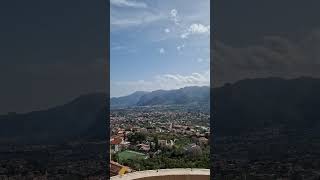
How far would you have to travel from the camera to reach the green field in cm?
810

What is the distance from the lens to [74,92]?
496 centimetres

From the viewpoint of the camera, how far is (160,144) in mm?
8984

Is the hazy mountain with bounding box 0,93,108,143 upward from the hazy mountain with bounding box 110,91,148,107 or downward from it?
downward

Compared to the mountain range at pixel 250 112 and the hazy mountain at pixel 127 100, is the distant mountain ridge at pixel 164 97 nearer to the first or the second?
the hazy mountain at pixel 127 100

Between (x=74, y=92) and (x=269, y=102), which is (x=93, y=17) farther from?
(x=269, y=102)

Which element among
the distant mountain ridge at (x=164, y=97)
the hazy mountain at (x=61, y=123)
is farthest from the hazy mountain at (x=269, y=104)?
the distant mountain ridge at (x=164, y=97)

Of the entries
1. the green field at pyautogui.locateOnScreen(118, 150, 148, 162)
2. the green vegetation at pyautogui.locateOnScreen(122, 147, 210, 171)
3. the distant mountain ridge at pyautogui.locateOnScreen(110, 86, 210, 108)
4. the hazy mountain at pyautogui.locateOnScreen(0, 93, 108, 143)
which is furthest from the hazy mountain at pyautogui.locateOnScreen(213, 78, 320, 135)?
the distant mountain ridge at pyautogui.locateOnScreen(110, 86, 210, 108)

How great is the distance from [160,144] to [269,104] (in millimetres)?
4616

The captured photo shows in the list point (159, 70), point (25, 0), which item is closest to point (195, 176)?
point (25, 0)

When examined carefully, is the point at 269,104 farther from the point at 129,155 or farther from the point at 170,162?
the point at 129,155

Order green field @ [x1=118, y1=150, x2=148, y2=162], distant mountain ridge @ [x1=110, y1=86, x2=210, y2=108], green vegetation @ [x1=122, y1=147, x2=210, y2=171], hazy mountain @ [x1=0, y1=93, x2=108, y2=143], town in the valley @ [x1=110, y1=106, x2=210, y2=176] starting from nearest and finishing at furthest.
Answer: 1. hazy mountain @ [x1=0, y1=93, x2=108, y2=143]
2. green vegetation @ [x1=122, y1=147, x2=210, y2=171]
3. town in the valley @ [x1=110, y1=106, x2=210, y2=176]
4. green field @ [x1=118, y1=150, x2=148, y2=162]
5. distant mountain ridge @ [x1=110, y1=86, x2=210, y2=108]

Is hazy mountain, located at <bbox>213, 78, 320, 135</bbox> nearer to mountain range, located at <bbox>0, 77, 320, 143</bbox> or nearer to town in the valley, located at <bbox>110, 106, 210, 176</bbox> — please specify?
mountain range, located at <bbox>0, 77, 320, 143</bbox>

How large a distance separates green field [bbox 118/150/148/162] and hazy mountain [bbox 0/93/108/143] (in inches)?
125

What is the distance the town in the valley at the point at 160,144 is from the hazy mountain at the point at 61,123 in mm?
1898
